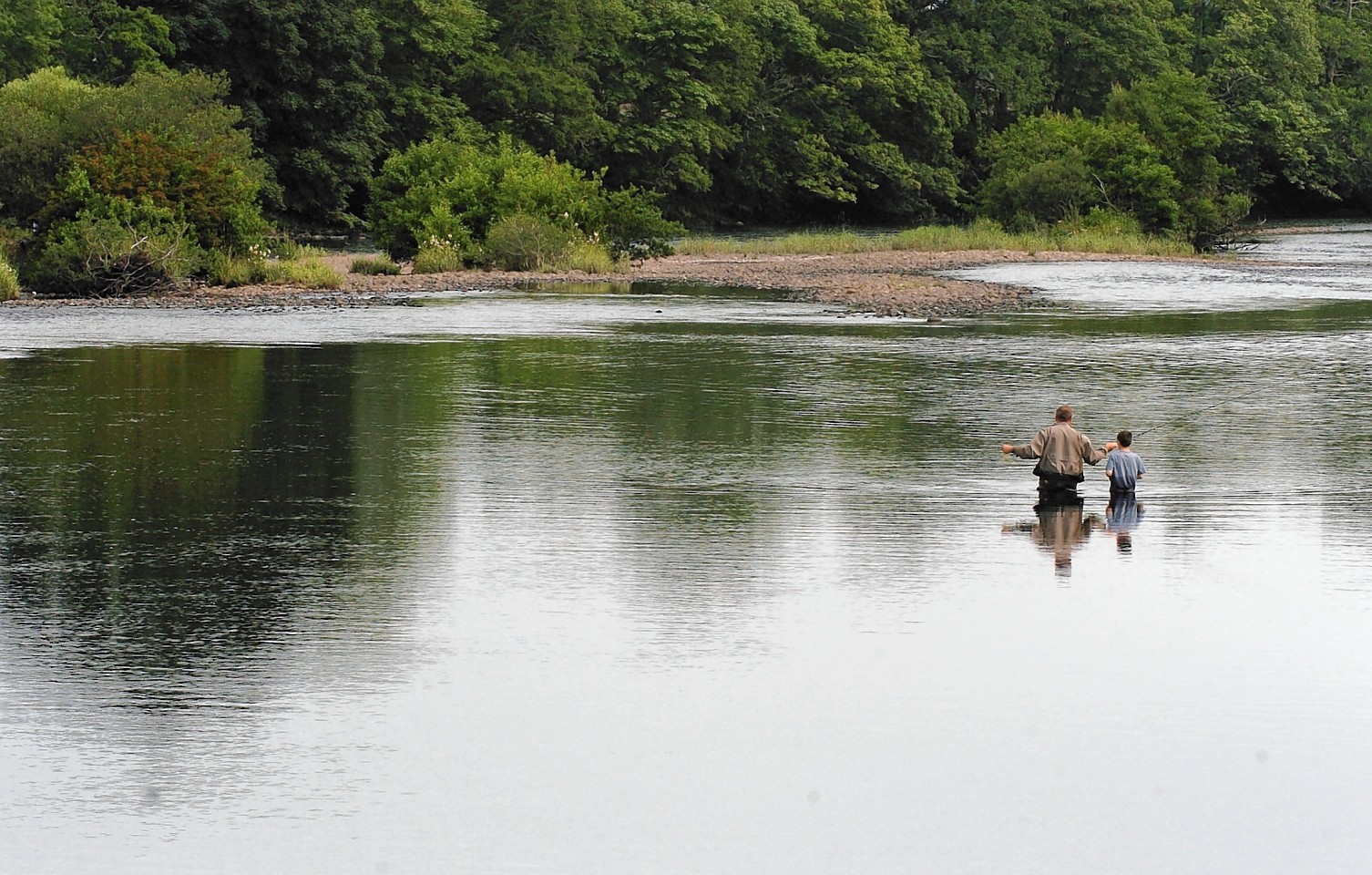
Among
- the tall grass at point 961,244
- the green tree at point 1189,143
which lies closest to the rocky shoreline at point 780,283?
the tall grass at point 961,244

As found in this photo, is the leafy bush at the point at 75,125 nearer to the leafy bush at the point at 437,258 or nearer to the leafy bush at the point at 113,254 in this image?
the leafy bush at the point at 113,254

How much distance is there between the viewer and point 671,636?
1134cm

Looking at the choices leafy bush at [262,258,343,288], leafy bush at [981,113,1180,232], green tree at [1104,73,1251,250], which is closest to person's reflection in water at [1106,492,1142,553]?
leafy bush at [262,258,343,288]

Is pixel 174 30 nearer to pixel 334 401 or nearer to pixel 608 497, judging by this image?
pixel 334 401

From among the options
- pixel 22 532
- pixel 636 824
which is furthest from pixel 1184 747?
pixel 22 532

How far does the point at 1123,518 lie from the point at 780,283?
34.0 meters

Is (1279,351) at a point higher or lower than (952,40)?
lower

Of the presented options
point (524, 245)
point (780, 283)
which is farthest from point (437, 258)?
point (780, 283)

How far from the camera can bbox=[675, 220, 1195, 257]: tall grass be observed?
6625cm

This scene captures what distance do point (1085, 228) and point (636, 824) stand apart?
215ft

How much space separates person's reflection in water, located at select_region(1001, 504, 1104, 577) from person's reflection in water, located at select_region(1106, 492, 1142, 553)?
13cm

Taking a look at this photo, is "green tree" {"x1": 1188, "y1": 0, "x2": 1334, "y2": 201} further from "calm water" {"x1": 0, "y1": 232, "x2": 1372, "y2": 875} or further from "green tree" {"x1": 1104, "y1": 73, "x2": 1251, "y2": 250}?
"calm water" {"x1": 0, "y1": 232, "x2": 1372, "y2": 875}

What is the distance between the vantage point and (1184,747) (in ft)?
30.5

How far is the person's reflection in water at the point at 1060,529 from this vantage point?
45.4 feet
